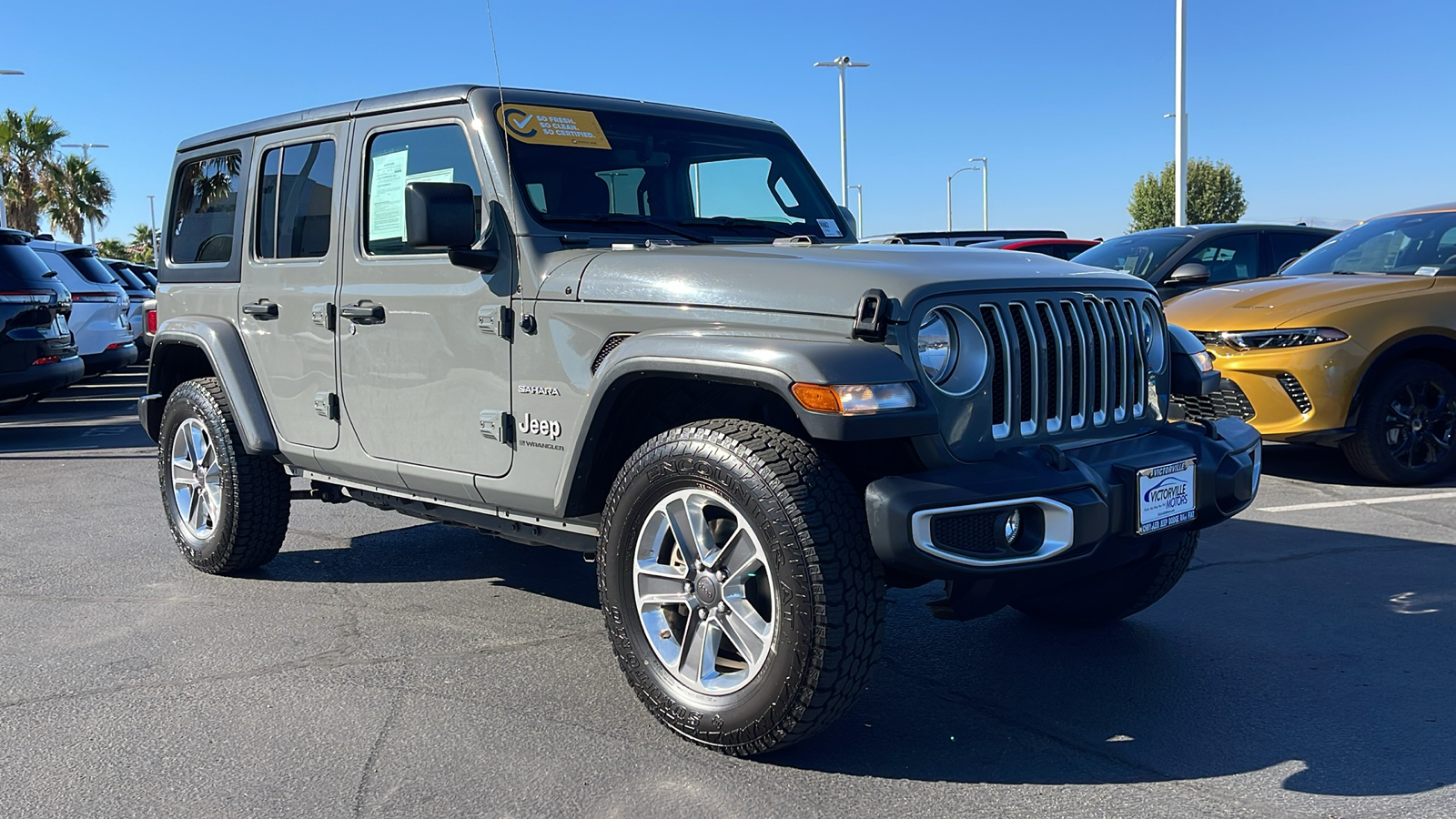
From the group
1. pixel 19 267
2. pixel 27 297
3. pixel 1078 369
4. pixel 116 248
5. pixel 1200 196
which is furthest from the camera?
pixel 116 248

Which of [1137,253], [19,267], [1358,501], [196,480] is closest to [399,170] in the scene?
[196,480]

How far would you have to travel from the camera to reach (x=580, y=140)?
170 inches

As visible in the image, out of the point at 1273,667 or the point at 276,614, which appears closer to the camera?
the point at 1273,667

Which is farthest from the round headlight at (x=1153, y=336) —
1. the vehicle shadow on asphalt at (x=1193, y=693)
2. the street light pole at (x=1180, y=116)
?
the street light pole at (x=1180, y=116)

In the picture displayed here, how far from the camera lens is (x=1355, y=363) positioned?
6719 millimetres

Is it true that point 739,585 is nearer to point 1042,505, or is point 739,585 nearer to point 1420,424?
point 1042,505

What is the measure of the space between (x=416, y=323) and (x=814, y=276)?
163 cm

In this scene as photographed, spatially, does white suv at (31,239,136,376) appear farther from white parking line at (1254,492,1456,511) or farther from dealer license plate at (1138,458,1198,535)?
dealer license plate at (1138,458,1198,535)

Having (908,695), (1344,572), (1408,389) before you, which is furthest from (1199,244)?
(908,695)

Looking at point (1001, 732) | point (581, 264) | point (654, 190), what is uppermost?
point (654, 190)

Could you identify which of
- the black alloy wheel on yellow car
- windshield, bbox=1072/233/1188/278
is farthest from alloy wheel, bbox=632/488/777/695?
windshield, bbox=1072/233/1188/278

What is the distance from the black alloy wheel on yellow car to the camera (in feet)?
22.6

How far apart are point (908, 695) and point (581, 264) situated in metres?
1.68

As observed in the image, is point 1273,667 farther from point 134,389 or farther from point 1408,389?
point 134,389
